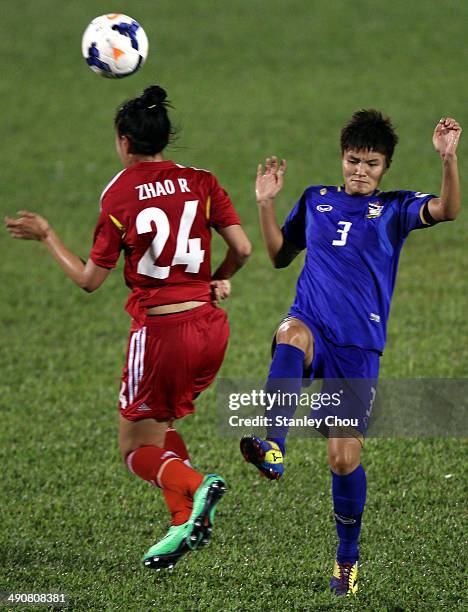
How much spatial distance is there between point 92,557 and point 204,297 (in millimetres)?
1884

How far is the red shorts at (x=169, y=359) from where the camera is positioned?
17.8 ft

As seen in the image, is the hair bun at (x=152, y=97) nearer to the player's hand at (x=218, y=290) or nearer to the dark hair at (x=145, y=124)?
the dark hair at (x=145, y=124)

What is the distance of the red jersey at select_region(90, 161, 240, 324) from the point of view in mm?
5309

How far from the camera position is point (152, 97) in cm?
546

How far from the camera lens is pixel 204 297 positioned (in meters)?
5.56

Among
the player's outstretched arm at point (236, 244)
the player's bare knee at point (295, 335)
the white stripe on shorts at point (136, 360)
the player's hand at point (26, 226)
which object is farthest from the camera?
the player's bare knee at point (295, 335)

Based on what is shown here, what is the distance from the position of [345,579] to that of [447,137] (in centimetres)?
234

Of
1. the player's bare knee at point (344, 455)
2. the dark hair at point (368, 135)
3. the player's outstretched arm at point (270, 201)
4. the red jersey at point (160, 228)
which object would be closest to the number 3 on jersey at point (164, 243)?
the red jersey at point (160, 228)

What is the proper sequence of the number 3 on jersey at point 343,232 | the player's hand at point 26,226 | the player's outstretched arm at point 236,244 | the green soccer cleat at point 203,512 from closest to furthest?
the green soccer cleat at point 203,512 → the player's hand at point 26,226 → the player's outstretched arm at point 236,244 → the number 3 on jersey at point 343,232

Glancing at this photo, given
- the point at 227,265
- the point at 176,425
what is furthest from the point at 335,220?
the point at 176,425

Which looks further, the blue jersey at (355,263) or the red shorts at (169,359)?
the blue jersey at (355,263)

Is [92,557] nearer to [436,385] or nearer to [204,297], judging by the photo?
[204,297]

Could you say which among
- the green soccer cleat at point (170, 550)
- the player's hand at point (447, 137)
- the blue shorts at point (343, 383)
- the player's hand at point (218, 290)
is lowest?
the green soccer cleat at point (170, 550)

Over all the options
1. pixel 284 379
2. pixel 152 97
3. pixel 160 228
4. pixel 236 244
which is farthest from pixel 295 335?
pixel 152 97
